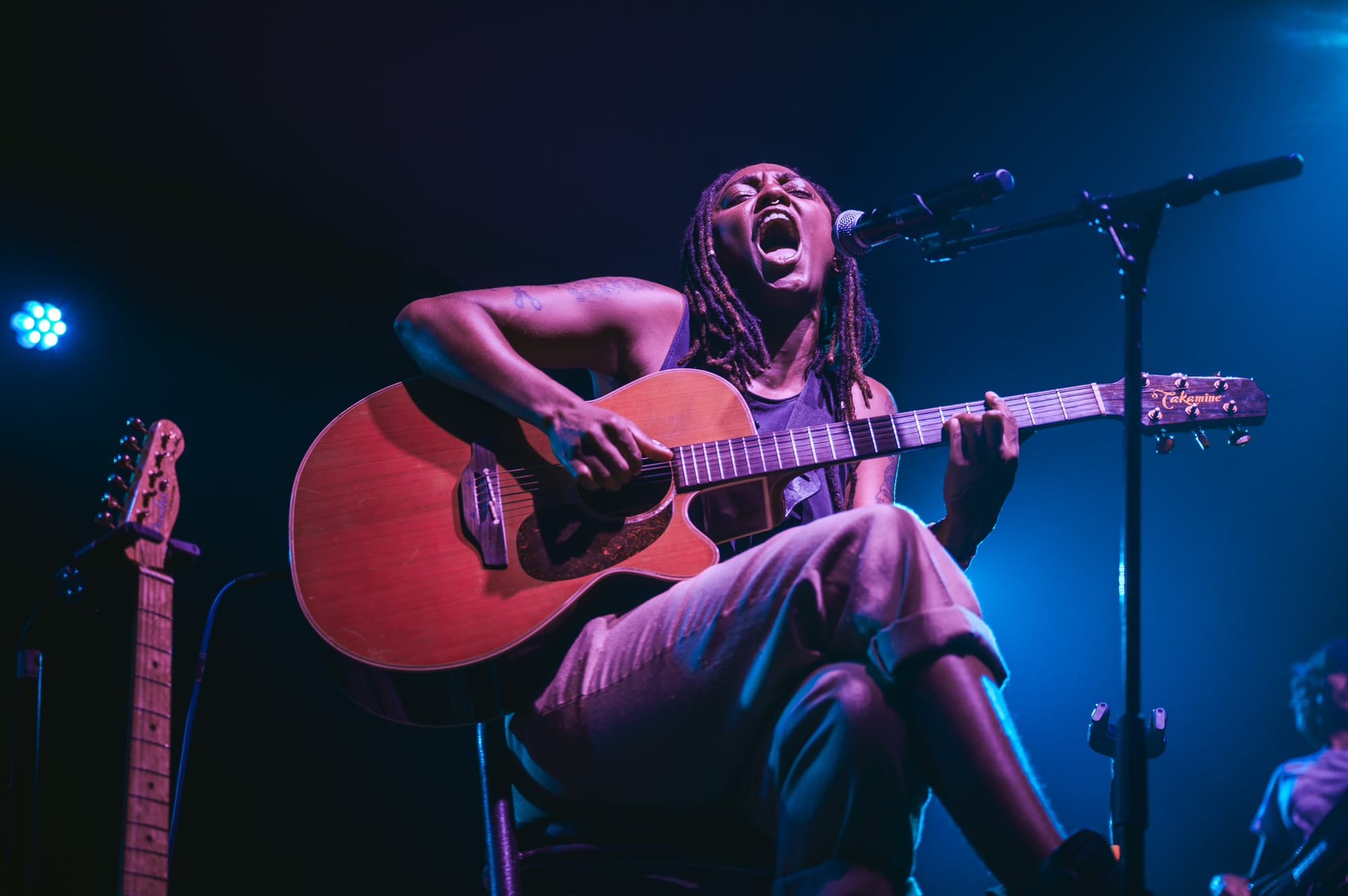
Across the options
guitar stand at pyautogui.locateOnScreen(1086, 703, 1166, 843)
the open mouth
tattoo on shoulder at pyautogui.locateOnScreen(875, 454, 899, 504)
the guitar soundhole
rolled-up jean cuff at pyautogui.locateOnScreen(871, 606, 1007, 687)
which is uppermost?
the open mouth

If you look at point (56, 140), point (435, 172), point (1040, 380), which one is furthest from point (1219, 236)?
point (56, 140)

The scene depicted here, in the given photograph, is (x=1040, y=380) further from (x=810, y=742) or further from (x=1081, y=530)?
(x=810, y=742)

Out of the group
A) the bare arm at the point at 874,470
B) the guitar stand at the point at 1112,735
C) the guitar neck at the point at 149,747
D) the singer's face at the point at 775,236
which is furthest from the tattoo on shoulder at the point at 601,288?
the guitar stand at the point at 1112,735

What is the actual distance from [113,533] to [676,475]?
1.21 metres

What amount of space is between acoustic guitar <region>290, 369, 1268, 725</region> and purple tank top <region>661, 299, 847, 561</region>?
11 cm

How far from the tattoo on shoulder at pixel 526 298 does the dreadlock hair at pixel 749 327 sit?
17.2 inches

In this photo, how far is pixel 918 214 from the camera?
6.20 feet

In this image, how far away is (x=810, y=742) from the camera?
1.38 meters

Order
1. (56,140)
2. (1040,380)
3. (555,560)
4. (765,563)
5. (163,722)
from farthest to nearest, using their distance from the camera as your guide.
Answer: (1040,380)
(56,140)
(555,560)
(163,722)
(765,563)

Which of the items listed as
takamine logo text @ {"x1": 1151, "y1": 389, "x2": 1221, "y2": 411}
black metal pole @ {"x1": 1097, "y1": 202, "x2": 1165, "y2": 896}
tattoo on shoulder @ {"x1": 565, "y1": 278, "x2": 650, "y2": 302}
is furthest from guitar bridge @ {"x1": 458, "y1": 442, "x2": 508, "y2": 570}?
takamine logo text @ {"x1": 1151, "y1": 389, "x2": 1221, "y2": 411}

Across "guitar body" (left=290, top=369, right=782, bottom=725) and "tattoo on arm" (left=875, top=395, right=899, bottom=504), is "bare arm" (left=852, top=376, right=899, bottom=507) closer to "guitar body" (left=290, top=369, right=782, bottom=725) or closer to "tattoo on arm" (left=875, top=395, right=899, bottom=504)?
"tattoo on arm" (left=875, top=395, right=899, bottom=504)

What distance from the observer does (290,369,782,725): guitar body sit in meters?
1.84

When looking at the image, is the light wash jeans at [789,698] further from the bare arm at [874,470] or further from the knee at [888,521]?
the bare arm at [874,470]

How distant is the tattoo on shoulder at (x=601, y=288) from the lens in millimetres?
2588
